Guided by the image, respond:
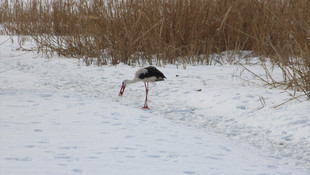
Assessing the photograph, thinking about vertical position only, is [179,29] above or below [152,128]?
above

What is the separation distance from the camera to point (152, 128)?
3.60 meters

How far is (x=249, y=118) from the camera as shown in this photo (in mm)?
4023

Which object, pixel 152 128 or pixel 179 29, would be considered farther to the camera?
pixel 179 29

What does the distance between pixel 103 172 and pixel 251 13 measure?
6268 millimetres

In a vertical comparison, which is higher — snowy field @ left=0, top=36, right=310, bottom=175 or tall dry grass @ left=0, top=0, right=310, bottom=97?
tall dry grass @ left=0, top=0, right=310, bottom=97

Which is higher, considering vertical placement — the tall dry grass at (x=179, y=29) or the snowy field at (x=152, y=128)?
the tall dry grass at (x=179, y=29)

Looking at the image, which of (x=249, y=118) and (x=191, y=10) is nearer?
(x=249, y=118)

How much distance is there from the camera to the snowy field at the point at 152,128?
256 cm

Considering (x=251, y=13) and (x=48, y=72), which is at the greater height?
(x=251, y=13)

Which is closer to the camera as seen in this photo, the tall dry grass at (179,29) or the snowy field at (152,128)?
the snowy field at (152,128)

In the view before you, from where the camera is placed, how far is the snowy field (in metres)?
2.56

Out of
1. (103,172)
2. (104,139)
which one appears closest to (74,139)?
(104,139)

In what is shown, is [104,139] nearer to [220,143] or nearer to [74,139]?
[74,139]

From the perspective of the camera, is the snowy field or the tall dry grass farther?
the tall dry grass
